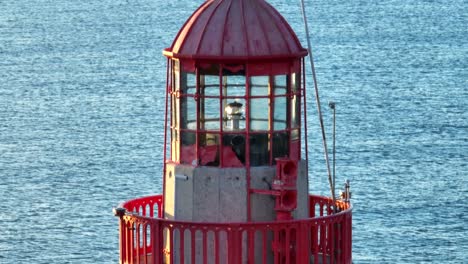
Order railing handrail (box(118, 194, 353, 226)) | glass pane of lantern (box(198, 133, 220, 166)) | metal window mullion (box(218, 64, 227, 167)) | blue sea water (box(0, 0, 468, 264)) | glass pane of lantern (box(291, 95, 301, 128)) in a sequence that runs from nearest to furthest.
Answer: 1. railing handrail (box(118, 194, 353, 226))
2. metal window mullion (box(218, 64, 227, 167))
3. glass pane of lantern (box(198, 133, 220, 166))
4. glass pane of lantern (box(291, 95, 301, 128))
5. blue sea water (box(0, 0, 468, 264))

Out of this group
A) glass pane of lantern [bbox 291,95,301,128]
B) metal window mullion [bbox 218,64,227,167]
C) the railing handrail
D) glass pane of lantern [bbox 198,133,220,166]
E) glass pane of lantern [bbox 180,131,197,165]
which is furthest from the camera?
glass pane of lantern [bbox 291,95,301,128]

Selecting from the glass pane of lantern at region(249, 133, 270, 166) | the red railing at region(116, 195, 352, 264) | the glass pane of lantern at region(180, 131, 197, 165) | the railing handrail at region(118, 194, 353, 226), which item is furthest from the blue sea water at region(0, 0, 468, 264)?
the glass pane of lantern at region(249, 133, 270, 166)

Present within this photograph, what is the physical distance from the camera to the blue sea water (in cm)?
5012

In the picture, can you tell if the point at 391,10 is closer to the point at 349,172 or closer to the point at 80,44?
the point at 80,44

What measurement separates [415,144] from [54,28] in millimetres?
52357

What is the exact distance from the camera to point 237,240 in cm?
1838

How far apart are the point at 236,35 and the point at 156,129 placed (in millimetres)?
48527

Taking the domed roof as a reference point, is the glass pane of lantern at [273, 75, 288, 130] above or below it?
below

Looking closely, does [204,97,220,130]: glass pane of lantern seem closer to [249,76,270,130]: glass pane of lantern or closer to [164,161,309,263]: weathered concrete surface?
[249,76,270,130]: glass pane of lantern

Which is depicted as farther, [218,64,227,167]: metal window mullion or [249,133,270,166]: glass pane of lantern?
[249,133,270,166]: glass pane of lantern

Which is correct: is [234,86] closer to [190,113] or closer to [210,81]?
[210,81]

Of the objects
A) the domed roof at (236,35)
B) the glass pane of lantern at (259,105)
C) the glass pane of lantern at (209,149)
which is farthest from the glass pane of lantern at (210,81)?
the glass pane of lantern at (209,149)

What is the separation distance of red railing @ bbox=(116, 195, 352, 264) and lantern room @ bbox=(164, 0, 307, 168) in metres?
0.69

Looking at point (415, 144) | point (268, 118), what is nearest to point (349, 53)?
point (415, 144)
